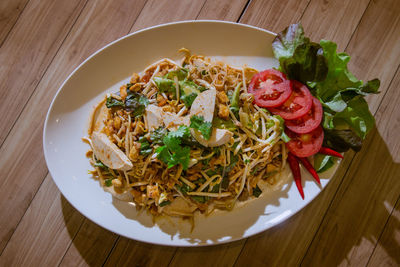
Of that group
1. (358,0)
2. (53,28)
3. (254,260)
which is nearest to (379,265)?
(254,260)

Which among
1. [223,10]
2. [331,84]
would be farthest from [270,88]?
[223,10]

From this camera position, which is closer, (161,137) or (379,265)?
(161,137)

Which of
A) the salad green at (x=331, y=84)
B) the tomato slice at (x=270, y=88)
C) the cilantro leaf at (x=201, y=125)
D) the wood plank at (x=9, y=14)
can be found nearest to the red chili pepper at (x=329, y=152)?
the salad green at (x=331, y=84)

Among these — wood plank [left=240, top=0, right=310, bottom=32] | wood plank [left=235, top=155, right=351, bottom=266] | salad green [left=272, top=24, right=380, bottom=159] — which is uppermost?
wood plank [left=240, top=0, right=310, bottom=32]

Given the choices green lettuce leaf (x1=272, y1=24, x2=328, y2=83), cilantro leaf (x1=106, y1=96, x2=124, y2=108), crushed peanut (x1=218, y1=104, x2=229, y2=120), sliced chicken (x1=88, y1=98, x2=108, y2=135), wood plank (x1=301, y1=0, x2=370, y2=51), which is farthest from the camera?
wood plank (x1=301, y1=0, x2=370, y2=51)

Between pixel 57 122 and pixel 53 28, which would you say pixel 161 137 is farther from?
pixel 53 28

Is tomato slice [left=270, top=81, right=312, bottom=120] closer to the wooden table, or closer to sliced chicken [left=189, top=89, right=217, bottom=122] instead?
sliced chicken [left=189, top=89, right=217, bottom=122]

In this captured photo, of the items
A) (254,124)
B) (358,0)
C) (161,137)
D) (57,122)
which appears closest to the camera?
(161,137)

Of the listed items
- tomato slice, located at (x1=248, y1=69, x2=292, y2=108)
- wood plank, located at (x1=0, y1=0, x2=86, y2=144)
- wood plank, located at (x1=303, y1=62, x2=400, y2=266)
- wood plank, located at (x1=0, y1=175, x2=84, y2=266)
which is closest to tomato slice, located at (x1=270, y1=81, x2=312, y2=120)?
tomato slice, located at (x1=248, y1=69, x2=292, y2=108)

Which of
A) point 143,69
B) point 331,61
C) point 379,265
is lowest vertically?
point 379,265
